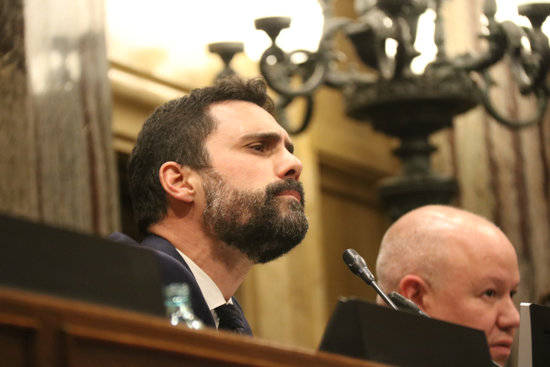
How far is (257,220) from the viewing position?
2426 mm

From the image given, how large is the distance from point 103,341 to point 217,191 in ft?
3.89

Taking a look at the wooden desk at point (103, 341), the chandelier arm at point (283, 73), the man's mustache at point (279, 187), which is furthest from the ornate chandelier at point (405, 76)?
the wooden desk at point (103, 341)

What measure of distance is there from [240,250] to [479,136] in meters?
3.24

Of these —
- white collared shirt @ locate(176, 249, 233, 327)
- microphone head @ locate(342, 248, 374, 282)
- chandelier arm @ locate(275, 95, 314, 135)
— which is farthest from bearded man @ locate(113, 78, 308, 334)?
chandelier arm @ locate(275, 95, 314, 135)

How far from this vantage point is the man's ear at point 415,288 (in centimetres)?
307

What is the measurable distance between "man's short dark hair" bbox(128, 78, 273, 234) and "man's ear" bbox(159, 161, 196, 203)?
0.05ft

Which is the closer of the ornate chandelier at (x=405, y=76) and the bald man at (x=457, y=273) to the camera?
the bald man at (x=457, y=273)

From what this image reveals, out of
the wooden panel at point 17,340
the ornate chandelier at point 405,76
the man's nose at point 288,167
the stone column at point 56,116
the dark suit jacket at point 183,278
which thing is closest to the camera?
the wooden panel at point 17,340

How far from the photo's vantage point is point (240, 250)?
2445 millimetres

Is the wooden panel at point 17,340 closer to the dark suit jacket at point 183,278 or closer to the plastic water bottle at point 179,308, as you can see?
the plastic water bottle at point 179,308

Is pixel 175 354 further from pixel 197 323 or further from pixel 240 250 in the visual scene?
pixel 240 250

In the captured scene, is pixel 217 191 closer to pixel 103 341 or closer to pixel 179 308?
pixel 179 308

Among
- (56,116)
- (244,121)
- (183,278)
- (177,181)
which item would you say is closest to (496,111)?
(56,116)

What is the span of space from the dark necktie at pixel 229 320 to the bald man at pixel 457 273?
0.77 meters
